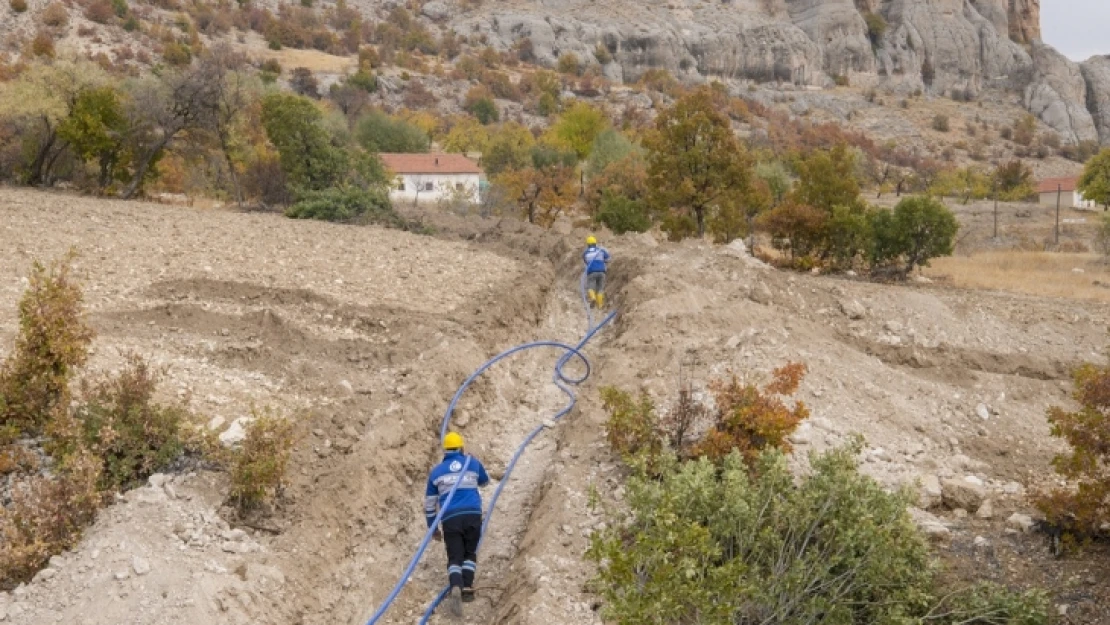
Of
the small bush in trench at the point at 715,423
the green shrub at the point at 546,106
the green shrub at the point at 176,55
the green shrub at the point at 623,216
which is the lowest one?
the small bush in trench at the point at 715,423

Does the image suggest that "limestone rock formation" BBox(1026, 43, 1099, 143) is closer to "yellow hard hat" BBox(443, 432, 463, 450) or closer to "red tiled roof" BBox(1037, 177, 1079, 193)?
"red tiled roof" BBox(1037, 177, 1079, 193)

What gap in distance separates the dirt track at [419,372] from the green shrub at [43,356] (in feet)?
5.00

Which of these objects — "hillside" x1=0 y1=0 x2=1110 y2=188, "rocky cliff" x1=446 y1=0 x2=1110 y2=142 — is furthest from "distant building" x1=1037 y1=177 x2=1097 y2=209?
"rocky cliff" x1=446 y1=0 x2=1110 y2=142

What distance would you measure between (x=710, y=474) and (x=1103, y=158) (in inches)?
2192

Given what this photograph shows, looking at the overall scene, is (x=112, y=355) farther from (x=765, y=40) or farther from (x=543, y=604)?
(x=765, y=40)

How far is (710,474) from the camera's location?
762cm

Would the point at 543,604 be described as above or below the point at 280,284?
below

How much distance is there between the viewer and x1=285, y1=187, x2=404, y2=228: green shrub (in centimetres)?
2441

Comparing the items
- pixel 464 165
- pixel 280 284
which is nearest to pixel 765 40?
pixel 464 165

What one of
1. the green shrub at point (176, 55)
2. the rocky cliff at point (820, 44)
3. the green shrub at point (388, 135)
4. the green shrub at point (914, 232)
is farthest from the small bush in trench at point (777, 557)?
the rocky cliff at point (820, 44)

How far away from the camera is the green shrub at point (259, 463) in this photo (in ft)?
26.5

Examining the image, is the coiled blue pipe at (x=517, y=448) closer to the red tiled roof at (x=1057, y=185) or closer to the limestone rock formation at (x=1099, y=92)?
the red tiled roof at (x=1057, y=185)

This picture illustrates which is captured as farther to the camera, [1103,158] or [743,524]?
[1103,158]

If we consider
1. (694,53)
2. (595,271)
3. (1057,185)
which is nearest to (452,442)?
(595,271)
